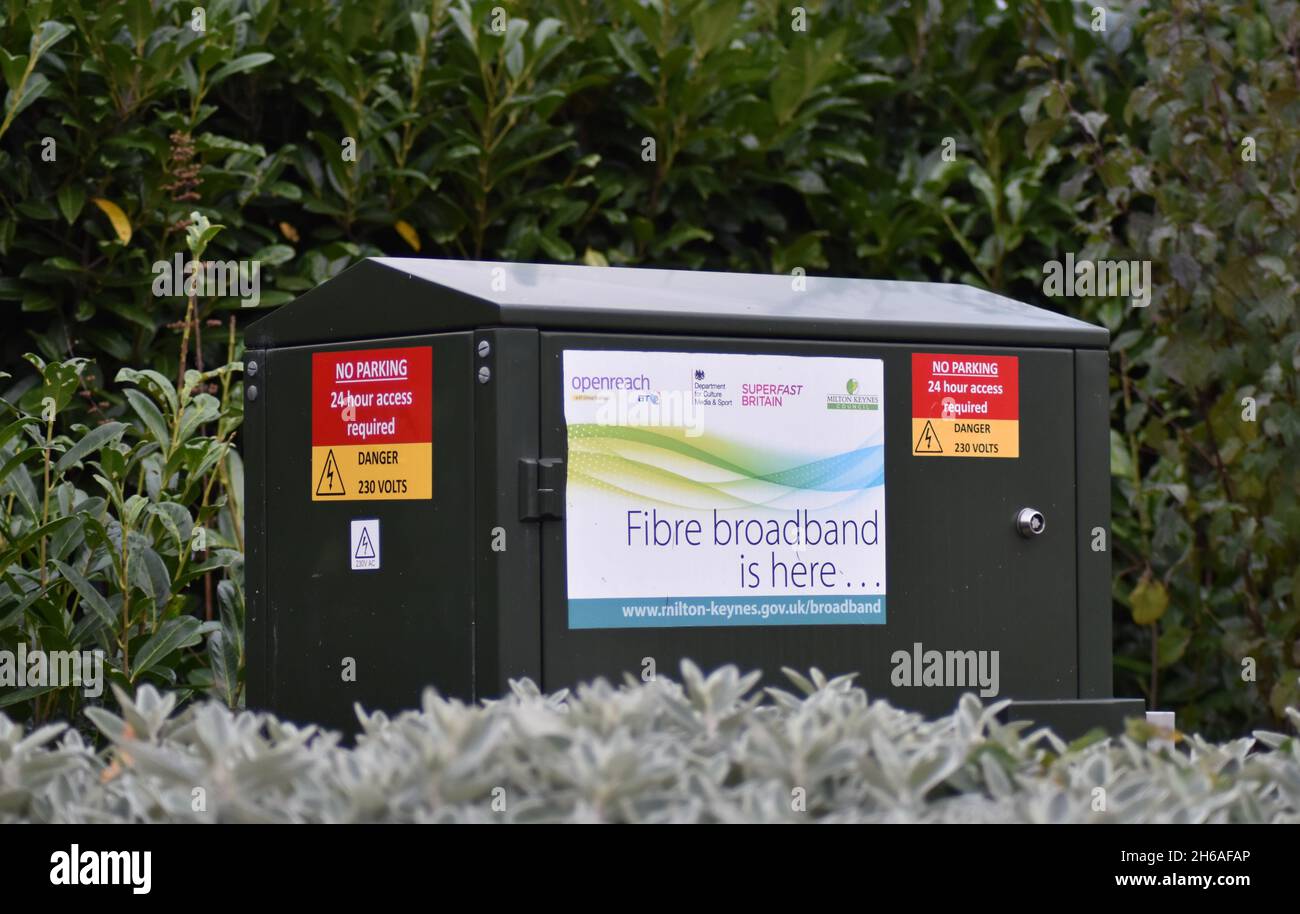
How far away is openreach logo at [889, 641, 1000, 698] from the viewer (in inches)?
134

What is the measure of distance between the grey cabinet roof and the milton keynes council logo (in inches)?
3.9

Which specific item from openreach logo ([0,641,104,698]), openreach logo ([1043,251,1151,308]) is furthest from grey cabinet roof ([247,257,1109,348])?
openreach logo ([1043,251,1151,308])

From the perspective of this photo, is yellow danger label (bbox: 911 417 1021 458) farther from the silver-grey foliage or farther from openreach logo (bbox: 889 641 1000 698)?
the silver-grey foliage

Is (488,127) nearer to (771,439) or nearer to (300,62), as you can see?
(300,62)

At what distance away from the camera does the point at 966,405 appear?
3.50m

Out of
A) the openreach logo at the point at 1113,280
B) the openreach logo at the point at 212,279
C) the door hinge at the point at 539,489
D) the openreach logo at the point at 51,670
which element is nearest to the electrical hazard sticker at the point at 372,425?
the door hinge at the point at 539,489

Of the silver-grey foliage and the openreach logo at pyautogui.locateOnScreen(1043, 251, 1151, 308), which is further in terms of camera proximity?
the openreach logo at pyautogui.locateOnScreen(1043, 251, 1151, 308)

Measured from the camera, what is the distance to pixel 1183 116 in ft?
15.8

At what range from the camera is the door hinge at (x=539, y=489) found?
306 centimetres

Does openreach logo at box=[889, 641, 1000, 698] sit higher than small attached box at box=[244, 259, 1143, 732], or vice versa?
small attached box at box=[244, 259, 1143, 732]

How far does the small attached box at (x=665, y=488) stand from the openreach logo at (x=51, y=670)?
59cm

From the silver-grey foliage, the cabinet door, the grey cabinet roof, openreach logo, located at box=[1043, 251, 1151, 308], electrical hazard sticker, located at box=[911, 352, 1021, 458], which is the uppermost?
openreach logo, located at box=[1043, 251, 1151, 308]
